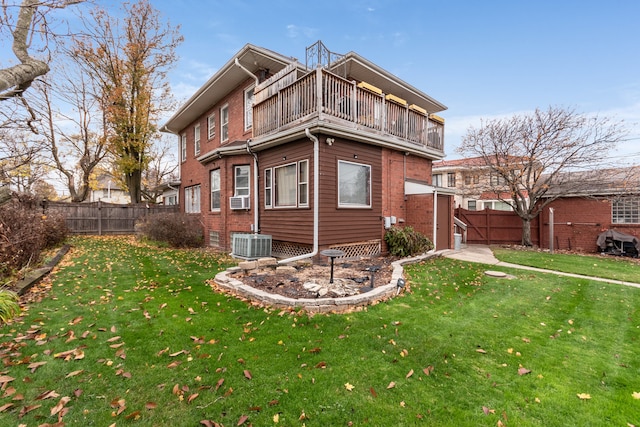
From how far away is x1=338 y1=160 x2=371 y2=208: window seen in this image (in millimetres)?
8344

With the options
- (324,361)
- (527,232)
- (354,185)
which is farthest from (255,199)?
(527,232)

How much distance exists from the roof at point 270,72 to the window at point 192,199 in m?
4.44

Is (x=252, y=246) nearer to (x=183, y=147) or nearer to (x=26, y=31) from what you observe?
(x=26, y=31)

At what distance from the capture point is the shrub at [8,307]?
412 cm

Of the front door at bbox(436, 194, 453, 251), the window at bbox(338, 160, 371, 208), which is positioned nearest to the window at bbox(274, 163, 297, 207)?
the window at bbox(338, 160, 371, 208)

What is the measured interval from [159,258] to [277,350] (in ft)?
25.5

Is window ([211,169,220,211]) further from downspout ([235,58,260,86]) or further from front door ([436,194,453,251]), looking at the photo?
front door ([436,194,453,251])

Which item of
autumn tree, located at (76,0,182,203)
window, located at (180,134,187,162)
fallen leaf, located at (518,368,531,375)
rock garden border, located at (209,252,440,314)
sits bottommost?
fallen leaf, located at (518,368,531,375)

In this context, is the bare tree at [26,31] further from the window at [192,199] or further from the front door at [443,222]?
the front door at [443,222]

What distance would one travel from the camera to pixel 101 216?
56.5 ft

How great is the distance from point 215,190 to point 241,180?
7.15 feet

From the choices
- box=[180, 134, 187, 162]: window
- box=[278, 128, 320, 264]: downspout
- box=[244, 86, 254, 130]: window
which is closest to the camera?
box=[278, 128, 320, 264]: downspout

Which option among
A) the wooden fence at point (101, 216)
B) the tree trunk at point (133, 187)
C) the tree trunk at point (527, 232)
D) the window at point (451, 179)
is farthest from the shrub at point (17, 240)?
the window at point (451, 179)

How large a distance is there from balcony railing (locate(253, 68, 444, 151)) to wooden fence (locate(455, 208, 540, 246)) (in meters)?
7.21
